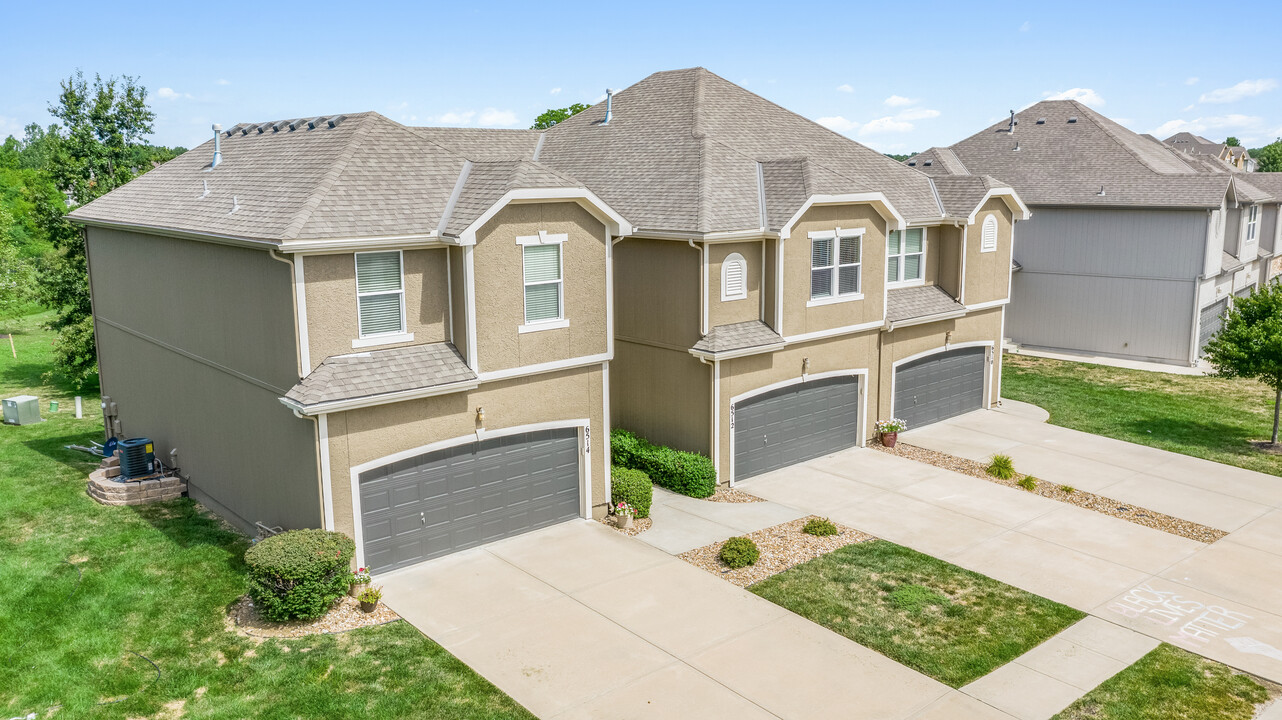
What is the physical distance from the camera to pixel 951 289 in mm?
24750

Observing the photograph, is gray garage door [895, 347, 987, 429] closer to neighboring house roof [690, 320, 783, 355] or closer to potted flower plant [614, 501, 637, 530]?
neighboring house roof [690, 320, 783, 355]

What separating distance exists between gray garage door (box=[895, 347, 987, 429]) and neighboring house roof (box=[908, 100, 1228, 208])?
8.55 metres

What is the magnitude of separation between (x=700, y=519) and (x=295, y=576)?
7593 millimetres

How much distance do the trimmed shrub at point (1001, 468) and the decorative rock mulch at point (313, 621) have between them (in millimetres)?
13012

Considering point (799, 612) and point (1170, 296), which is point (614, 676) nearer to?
point (799, 612)

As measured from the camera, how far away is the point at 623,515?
17047mm

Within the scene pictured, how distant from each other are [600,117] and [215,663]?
18.0m

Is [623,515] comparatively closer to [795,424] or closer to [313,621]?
[795,424]

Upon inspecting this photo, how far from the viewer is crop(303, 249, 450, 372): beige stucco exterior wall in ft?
45.7

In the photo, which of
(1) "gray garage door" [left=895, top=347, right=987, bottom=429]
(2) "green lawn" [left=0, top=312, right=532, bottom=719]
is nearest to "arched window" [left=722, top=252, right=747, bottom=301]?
(1) "gray garage door" [left=895, top=347, right=987, bottom=429]

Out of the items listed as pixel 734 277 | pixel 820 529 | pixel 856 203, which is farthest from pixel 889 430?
pixel 820 529

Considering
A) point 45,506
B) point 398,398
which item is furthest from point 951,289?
point 45,506

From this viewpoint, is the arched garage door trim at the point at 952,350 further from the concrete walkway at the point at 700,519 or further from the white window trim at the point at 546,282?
the white window trim at the point at 546,282

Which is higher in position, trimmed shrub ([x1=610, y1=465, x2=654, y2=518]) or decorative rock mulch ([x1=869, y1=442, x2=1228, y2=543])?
trimmed shrub ([x1=610, y1=465, x2=654, y2=518])
